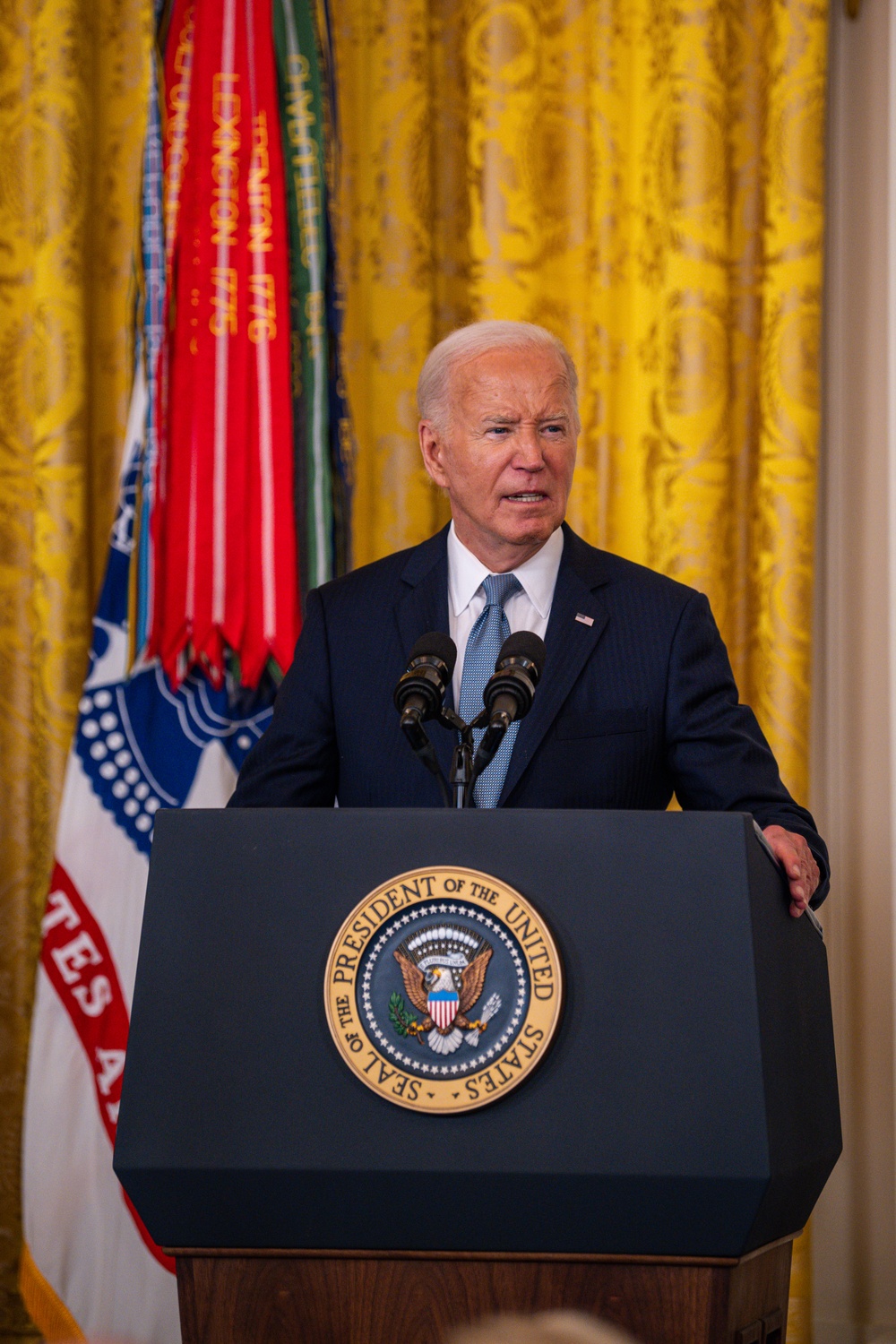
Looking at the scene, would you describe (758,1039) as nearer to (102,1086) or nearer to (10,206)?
(102,1086)

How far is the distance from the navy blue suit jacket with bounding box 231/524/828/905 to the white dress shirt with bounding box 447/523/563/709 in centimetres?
2

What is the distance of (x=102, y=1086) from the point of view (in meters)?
2.90

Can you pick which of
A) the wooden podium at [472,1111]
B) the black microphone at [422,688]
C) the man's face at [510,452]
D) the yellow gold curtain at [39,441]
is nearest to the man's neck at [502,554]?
the man's face at [510,452]

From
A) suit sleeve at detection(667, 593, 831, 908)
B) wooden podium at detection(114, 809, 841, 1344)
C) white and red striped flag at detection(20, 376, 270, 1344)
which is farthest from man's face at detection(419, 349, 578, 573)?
white and red striped flag at detection(20, 376, 270, 1344)

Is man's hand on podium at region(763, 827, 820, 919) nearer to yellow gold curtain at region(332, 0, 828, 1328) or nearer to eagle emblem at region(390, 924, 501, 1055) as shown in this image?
eagle emblem at region(390, 924, 501, 1055)

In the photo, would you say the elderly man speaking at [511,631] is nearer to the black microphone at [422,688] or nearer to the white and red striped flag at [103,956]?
the black microphone at [422,688]

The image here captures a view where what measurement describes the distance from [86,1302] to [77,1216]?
0.17m

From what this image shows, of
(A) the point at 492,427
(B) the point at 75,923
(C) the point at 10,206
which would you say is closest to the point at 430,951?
(A) the point at 492,427

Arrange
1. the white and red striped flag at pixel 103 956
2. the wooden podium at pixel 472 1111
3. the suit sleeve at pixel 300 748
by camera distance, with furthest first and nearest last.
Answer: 1. the white and red striped flag at pixel 103 956
2. the suit sleeve at pixel 300 748
3. the wooden podium at pixel 472 1111

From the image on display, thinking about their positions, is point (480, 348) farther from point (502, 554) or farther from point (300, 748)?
point (300, 748)

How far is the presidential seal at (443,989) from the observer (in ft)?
4.26

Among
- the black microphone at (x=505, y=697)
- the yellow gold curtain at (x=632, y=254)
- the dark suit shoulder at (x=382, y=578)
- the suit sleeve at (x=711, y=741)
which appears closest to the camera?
the black microphone at (x=505, y=697)

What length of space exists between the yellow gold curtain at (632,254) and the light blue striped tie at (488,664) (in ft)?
3.20

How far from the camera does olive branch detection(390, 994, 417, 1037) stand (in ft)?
4.31
